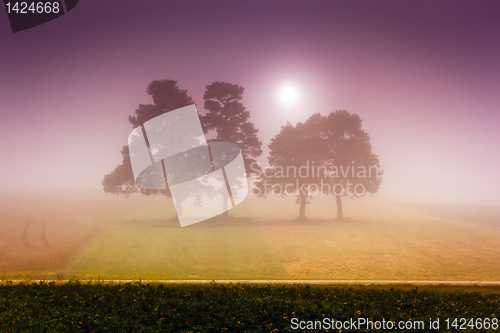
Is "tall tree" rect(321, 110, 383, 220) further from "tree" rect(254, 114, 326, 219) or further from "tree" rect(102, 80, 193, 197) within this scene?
"tree" rect(102, 80, 193, 197)

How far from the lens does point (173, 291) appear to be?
10.2 meters

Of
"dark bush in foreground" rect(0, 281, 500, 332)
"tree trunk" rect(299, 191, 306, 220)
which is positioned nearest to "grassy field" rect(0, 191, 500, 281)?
"tree trunk" rect(299, 191, 306, 220)

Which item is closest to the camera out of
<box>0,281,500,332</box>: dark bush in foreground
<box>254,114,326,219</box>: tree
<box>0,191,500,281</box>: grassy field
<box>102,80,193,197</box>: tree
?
<box>0,281,500,332</box>: dark bush in foreground

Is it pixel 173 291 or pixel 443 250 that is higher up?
pixel 173 291

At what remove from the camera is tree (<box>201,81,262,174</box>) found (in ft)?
116

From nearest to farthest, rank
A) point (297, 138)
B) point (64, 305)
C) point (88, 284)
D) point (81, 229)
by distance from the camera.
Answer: point (64, 305) < point (88, 284) < point (81, 229) < point (297, 138)

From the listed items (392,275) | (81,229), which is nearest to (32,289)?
(392,275)

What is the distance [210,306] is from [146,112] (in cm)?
2892

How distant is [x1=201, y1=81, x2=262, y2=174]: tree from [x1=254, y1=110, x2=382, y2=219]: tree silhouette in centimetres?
303

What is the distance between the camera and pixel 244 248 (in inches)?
883

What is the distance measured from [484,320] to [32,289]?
12.7m

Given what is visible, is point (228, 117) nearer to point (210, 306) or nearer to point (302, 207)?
point (302, 207)

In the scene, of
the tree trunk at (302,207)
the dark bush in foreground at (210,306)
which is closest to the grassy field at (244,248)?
the tree trunk at (302,207)

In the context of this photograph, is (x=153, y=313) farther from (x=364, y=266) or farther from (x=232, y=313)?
(x=364, y=266)
